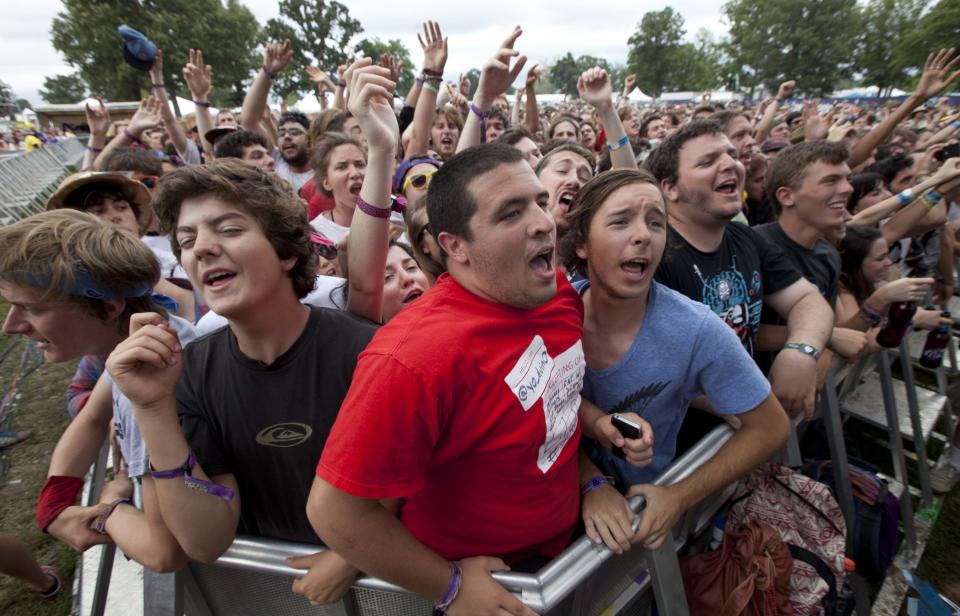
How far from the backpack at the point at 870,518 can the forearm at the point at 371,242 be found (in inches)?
97.7

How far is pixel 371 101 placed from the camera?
6.59 feet

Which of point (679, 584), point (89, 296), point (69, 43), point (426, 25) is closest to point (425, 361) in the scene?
point (679, 584)

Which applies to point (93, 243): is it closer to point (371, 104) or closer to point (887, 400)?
point (371, 104)

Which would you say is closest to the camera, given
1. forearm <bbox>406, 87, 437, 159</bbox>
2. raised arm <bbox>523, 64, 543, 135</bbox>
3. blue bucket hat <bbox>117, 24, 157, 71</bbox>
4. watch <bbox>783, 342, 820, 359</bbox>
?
watch <bbox>783, 342, 820, 359</bbox>

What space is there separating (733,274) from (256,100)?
4885 millimetres

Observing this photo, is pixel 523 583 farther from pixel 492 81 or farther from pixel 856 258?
pixel 856 258

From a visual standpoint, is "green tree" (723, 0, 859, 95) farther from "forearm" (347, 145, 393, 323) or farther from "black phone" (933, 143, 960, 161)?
"forearm" (347, 145, 393, 323)

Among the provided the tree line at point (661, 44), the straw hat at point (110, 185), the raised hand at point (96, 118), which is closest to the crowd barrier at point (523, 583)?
the straw hat at point (110, 185)

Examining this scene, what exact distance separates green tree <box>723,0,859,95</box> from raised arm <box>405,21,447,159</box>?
193 feet

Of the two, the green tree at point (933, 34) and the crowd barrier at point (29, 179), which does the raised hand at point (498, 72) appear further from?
the green tree at point (933, 34)

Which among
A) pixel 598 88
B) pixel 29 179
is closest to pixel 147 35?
pixel 29 179

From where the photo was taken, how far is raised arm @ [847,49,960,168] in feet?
17.0

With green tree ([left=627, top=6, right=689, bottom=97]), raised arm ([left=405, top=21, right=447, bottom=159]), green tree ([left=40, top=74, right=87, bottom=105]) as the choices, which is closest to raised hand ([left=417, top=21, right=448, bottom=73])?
raised arm ([left=405, top=21, right=447, bottom=159])

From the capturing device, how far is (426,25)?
4043mm
